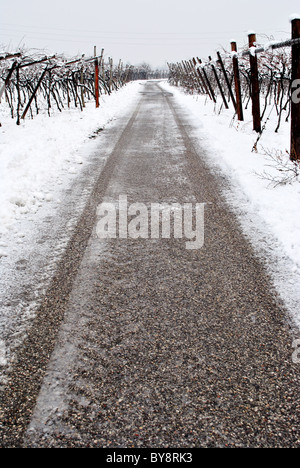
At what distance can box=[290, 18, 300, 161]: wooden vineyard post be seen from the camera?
20.0 ft

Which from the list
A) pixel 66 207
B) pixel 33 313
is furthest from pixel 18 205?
pixel 33 313

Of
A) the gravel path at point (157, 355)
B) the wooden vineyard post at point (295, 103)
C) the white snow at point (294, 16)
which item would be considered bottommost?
the gravel path at point (157, 355)

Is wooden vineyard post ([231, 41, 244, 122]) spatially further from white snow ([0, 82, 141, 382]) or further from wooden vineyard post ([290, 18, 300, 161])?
white snow ([0, 82, 141, 382])

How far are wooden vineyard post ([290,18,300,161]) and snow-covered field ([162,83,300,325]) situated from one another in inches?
19.0

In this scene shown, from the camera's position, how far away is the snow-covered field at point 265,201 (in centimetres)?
321

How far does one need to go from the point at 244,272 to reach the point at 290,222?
4.42 ft

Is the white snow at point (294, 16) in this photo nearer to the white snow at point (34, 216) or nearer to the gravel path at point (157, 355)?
the white snow at point (34, 216)

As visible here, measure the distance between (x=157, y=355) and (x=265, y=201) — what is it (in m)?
3.31

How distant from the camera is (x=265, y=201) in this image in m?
4.87

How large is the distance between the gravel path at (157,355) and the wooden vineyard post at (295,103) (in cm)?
362

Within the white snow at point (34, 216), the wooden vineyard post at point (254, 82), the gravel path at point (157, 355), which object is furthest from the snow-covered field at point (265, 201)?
the white snow at point (34, 216)

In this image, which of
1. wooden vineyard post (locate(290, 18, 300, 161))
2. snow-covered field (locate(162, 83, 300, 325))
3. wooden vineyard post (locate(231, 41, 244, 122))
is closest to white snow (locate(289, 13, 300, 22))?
wooden vineyard post (locate(290, 18, 300, 161))

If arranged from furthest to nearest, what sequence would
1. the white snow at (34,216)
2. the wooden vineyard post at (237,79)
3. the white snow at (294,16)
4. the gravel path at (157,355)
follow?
the wooden vineyard post at (237,79)
the white snow at (294,16)
the white snow at (34,216)
the gravel path at (157,355)

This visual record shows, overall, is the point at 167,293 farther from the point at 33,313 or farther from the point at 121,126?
the point at 121,126
